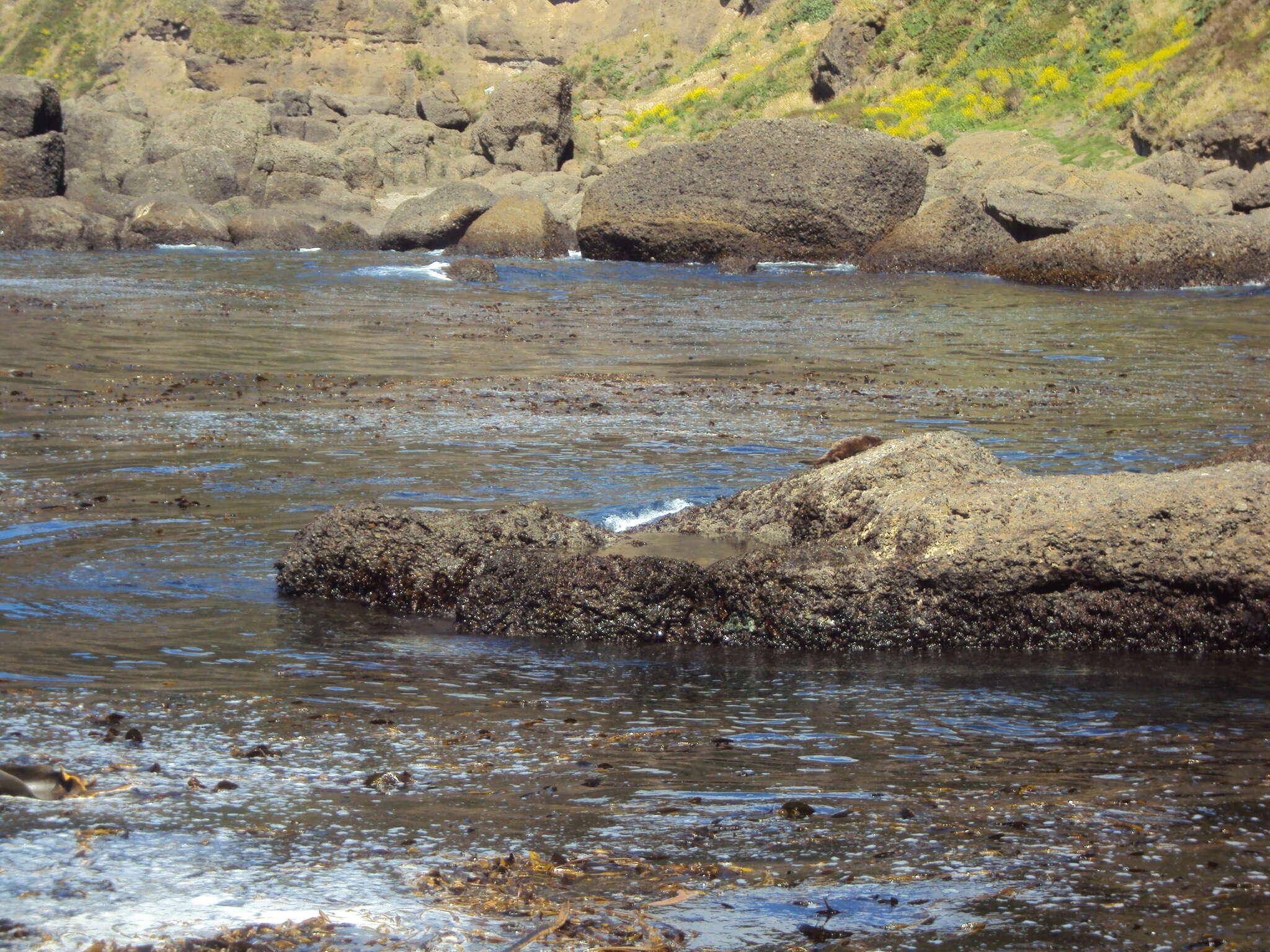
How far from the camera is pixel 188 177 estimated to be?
4019cm

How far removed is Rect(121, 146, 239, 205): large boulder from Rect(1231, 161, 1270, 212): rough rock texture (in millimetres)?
27106

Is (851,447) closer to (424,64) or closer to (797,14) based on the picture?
(797,14)

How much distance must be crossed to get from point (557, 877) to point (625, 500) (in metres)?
4.66

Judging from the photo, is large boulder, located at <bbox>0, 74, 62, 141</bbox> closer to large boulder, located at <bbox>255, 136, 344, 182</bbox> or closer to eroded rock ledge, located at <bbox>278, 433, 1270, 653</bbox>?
large boulder, located at <bbox>255, 136, 344, 182</bbox>

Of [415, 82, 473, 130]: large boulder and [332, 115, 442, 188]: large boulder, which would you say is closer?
[332, 115, 442, 188]: large boulder

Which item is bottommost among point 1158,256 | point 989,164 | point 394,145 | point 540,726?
point 540,726

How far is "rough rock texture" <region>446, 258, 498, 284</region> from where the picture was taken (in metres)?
25.7

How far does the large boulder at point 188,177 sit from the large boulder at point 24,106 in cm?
334

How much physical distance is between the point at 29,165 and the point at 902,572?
34.8 metres

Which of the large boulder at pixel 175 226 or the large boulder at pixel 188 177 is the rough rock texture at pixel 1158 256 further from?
the large boulder at pixel 188 177

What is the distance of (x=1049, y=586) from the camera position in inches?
209

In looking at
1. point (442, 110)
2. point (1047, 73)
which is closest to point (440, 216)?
point (442, 110)

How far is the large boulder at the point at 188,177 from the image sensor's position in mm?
40125

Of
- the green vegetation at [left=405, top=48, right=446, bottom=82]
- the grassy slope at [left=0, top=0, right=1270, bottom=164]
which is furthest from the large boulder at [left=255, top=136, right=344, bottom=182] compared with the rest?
the green vegetation at [left=405, top=48, right=446, bottom=82]
